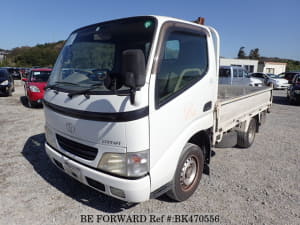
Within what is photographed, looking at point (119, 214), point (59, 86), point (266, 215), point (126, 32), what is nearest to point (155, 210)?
point (119, 214)

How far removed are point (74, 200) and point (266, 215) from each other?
251 centimetres

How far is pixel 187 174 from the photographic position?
2.79 m

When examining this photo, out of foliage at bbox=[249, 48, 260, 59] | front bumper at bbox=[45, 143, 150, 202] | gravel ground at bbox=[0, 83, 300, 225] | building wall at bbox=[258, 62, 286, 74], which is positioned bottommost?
gravel ground at bbox=[0, 83, 300, 225]

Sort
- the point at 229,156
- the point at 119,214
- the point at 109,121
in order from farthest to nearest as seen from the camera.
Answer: the point at 229,156
the point at 119,214
the point at 109,121

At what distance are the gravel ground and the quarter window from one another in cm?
157

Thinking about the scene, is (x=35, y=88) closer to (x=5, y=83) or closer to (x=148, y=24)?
(x=5, y=83)

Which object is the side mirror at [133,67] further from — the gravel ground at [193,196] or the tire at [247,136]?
the tire at [247,136]

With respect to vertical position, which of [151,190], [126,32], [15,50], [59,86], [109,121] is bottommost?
[151,190]

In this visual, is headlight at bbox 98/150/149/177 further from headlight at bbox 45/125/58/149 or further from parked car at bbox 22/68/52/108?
parked car at bbox 22/68/52/108

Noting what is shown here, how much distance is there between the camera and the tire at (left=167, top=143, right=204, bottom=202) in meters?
2.50

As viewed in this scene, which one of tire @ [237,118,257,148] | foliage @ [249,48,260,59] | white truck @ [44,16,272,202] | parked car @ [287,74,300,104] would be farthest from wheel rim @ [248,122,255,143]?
foliage @ [249,48,260,59]

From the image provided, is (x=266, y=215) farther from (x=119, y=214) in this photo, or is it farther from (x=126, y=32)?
(x=126, y=32)

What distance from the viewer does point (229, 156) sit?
4344 mm

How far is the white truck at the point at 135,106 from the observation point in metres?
1.95
